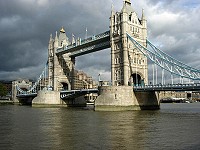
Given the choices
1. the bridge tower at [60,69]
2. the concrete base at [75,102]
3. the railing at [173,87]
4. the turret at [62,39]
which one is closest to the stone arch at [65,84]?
the bridge tower at [60,69]

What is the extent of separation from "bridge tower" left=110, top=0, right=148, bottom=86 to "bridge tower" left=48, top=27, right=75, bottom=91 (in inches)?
796

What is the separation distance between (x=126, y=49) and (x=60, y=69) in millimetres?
23912

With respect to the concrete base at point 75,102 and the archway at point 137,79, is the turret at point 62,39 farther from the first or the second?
the archway at point 137,79

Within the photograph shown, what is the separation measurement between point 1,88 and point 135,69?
59.8 m

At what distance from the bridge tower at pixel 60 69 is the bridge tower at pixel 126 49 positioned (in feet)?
66.3

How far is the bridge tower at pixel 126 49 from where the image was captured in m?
44.2

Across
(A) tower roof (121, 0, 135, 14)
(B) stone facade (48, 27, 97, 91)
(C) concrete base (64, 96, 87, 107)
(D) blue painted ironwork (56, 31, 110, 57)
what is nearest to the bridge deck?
(D) blue painted ironwork (56, 31, 110, 57)

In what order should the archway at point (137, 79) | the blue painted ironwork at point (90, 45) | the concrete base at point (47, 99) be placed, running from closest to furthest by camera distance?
the archway at point (137, 79) < the blue painted ironwork at point (90, 45) < the concrete base at point (47, 99)

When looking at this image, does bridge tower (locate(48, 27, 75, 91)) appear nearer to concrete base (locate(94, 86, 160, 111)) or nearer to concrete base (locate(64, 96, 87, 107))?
concrete base (locate(64, 96, 87, 107))

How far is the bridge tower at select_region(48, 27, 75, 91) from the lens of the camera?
63.4 m

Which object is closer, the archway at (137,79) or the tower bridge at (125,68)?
the tower bridge at (125,68)

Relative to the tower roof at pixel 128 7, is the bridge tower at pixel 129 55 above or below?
below

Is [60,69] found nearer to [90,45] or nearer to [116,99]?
[90,45]

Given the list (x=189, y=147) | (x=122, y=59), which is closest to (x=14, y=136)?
(x=189, y=147)
